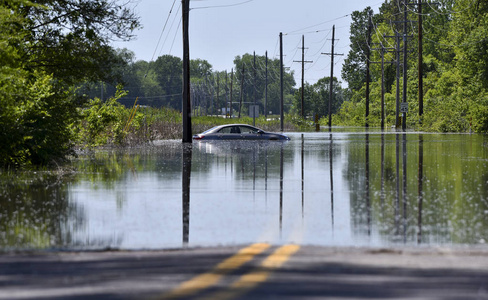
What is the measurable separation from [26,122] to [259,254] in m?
14.8

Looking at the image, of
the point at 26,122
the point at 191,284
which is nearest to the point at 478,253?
the point at 191,284

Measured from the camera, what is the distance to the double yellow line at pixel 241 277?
6688 millimetres

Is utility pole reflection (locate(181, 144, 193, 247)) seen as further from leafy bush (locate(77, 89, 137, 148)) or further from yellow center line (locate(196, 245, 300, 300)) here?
leafy bush (locate(77, 89, 137, 148))

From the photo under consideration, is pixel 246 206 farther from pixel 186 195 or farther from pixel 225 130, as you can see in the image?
pixel 225 130

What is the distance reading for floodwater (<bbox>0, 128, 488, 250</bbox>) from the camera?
10.1 metres

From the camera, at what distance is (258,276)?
7418mm

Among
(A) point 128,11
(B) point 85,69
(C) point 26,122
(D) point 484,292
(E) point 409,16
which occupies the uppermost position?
(E) point 409,16

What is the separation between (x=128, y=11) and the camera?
25547 mm

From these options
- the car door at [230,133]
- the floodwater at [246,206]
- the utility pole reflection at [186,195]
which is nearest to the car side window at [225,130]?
the car door at [230,133]

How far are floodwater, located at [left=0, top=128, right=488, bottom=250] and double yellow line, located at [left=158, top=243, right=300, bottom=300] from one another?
925mm

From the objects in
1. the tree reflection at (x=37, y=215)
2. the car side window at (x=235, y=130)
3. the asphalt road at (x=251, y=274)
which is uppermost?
the car side window at (x=235, y=130)

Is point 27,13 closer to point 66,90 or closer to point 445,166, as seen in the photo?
point 66,90

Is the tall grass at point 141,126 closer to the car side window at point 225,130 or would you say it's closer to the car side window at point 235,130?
the car side window at point 225,130

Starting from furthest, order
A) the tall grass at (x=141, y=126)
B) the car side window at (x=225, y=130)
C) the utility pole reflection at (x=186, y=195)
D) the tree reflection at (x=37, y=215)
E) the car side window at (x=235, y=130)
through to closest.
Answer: the car side window at (x=225, y=130), the car side window at (x=235, y=130), the tall grass at (x=141, y=126), the utility pole reflection at (x=186, y=195), the tree reflection at (x=37, y=215)
